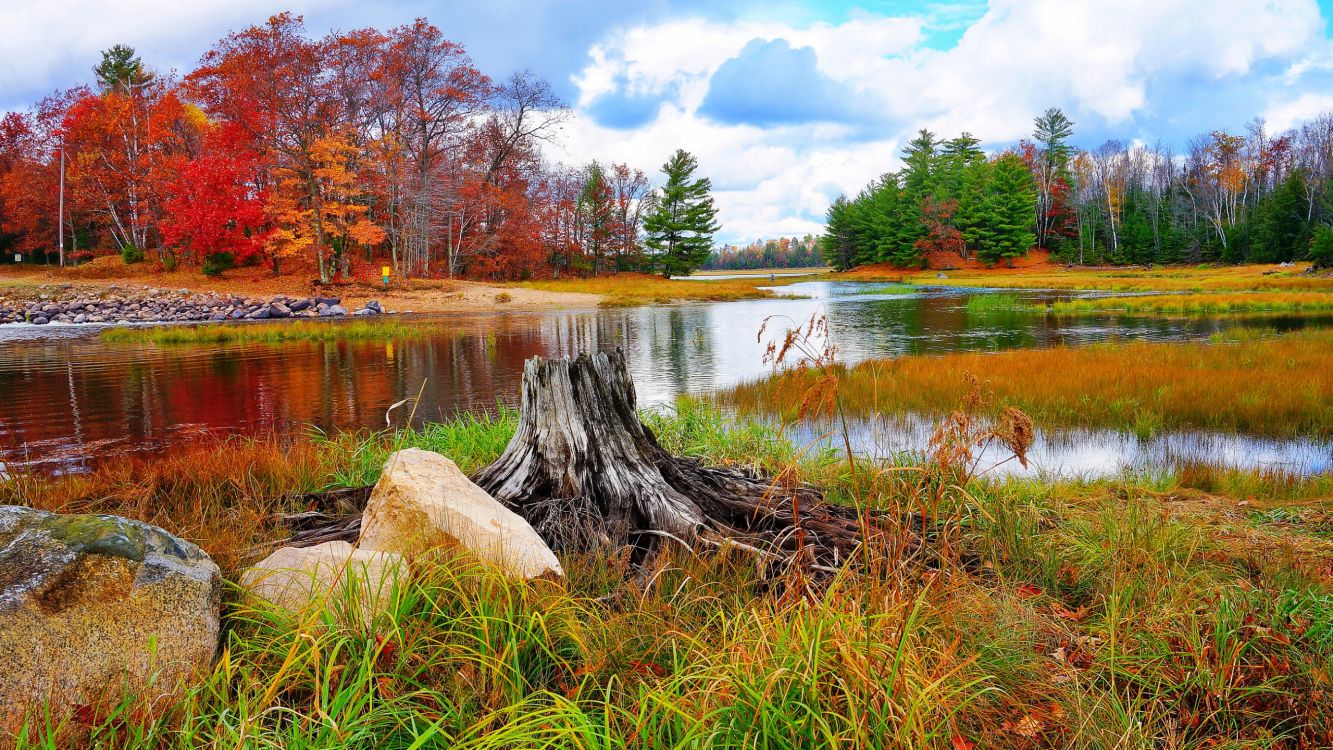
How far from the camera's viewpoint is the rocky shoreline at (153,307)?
90.8 feet

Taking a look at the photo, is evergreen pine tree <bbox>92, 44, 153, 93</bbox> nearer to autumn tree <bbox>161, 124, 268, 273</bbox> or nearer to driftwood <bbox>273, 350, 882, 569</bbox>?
autumn tree <bbox>161, 124, 268, 273</bbox>

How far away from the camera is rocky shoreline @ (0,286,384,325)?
27.7 m

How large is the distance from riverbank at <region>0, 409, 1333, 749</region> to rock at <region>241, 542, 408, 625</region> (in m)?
0.10

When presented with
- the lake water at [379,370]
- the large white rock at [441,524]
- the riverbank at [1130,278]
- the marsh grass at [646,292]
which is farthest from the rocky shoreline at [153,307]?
the riverbank at [1130,278]

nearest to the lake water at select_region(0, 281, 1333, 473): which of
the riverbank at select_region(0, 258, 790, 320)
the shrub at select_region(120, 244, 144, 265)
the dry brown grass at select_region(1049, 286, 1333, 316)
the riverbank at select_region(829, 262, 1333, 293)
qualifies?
the dry brown grass at select_region(1049, 286, 1333, 316)

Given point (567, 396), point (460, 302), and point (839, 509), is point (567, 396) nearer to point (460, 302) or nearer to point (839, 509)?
point (839, 509)

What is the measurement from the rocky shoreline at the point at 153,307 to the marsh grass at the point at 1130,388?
23.7m

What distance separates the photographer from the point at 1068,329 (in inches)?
821

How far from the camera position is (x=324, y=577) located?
9.78 ft

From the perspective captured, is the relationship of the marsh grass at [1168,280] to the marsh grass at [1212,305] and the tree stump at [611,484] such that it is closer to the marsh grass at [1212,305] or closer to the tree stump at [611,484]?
the marsh grass at [1212,305]

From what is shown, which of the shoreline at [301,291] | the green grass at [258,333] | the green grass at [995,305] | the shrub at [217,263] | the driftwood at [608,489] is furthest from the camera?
the shrub at [217,263]

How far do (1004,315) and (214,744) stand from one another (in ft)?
94.8

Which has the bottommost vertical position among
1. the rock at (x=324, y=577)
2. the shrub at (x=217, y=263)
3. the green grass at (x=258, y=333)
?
the rock at (x=324, y=577)

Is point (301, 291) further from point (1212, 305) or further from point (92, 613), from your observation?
point (1212, 305)
